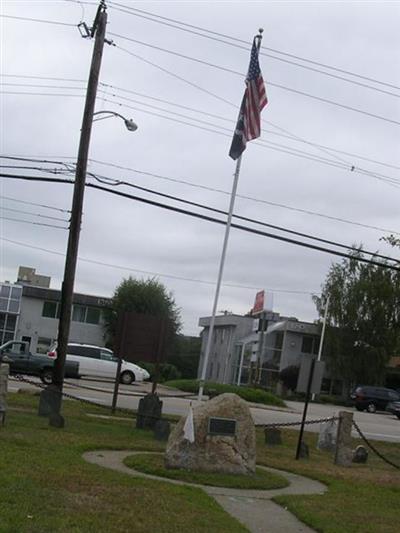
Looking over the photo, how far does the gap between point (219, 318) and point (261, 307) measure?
13.5m

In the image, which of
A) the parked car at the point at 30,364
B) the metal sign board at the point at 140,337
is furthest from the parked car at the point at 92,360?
the metal sign board at the point at 140,337

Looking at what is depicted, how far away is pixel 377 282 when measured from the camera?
183 ft

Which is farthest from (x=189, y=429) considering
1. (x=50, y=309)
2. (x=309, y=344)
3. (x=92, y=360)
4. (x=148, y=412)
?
(x=50, y=309)

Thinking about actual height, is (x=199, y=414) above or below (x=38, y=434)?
above

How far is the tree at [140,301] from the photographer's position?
61438 mm

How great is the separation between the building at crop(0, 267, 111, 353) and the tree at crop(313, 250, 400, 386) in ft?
62.9

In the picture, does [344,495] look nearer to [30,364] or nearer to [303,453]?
[303,453]

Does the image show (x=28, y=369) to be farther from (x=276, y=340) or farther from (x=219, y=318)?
(x=219, y=318)

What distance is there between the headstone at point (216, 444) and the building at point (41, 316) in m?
52.6

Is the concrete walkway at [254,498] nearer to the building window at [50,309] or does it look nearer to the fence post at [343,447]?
the fence post at [343,447]

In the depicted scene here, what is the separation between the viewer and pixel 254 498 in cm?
961

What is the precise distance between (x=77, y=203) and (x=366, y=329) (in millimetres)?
40125

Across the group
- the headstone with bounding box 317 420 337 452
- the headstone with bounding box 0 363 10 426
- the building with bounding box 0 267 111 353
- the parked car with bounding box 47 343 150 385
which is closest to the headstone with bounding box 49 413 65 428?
the headstone with bounding box 0 363 10 426

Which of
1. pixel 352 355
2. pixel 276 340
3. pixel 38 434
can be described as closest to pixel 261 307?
pixel 276 340
